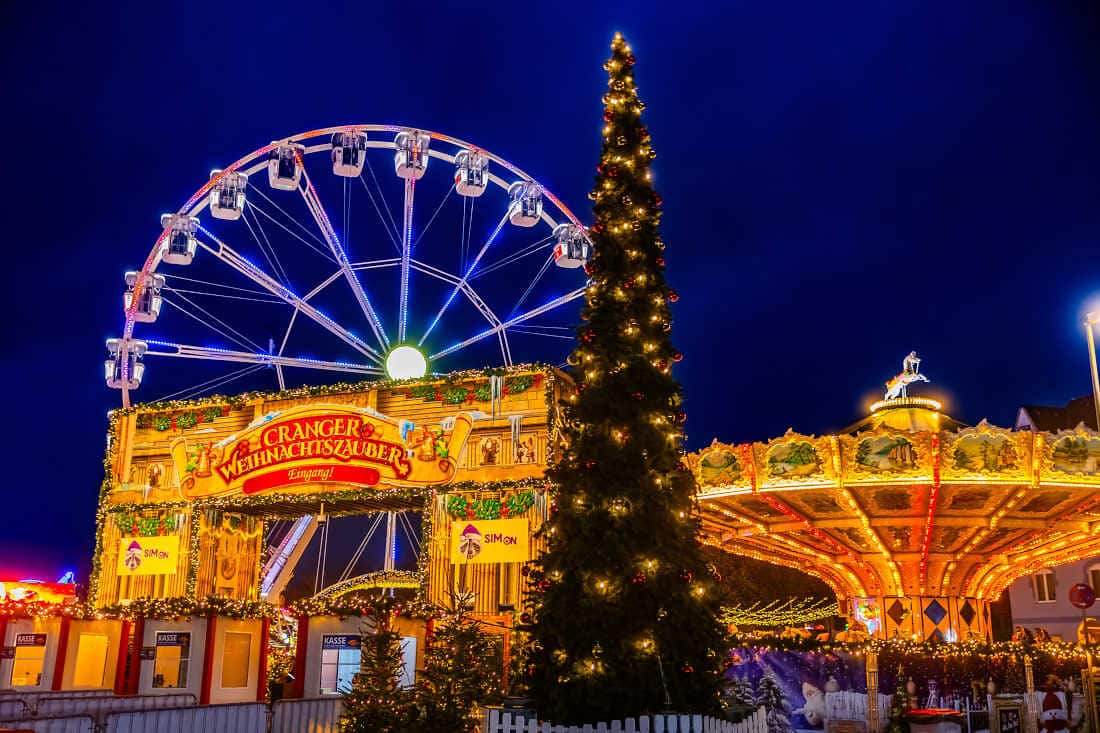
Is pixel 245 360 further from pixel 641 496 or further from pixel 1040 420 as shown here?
pixel 1040 420

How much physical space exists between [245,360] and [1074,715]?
60.8 ft

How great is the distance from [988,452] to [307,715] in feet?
36.9

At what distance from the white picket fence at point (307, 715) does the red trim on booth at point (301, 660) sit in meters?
2.82

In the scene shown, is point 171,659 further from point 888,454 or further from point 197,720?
point 888,454

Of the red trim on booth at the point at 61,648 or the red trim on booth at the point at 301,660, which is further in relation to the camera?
the red trim on booth at the point at 61,648

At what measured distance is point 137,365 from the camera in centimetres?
2361

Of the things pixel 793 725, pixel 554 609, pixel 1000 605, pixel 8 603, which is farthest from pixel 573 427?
pixel 1000 605

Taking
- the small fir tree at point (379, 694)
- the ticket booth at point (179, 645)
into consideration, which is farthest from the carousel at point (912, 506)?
the ticket booth at point (179, 645)

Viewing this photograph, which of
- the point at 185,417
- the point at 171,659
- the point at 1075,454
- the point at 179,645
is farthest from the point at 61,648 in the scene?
the point at 1075,454

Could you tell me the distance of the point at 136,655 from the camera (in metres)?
17.9

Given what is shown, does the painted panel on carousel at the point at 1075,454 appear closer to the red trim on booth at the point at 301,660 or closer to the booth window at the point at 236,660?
the red trim on booth at the point at 301,660

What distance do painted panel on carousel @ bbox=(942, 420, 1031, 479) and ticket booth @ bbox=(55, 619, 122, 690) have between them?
16.1 meters

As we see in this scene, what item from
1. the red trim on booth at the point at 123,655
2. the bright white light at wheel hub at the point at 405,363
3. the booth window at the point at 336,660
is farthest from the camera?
the bright white light at wheel hub at the point at 405,363

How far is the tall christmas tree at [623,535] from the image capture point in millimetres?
8734
